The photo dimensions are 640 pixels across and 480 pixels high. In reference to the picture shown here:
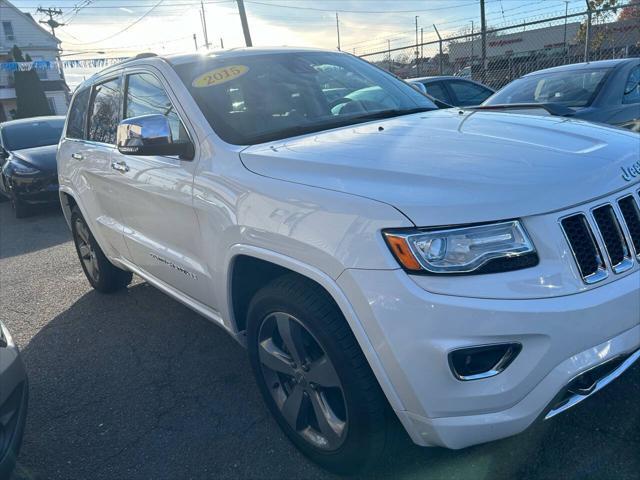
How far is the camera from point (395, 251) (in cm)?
178

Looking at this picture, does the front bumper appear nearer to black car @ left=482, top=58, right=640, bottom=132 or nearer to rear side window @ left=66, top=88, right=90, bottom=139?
rear side window @ left=66, top=88, right=90, bottom=139

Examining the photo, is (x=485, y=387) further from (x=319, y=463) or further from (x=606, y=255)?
(x=319, y=463)

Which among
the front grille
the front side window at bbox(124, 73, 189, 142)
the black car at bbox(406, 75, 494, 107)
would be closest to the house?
the black car at bbox(406, 75, 494, 107)

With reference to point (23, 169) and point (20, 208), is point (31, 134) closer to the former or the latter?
point (23, 169)

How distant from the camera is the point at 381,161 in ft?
6.91

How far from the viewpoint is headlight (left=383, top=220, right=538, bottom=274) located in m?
1.76

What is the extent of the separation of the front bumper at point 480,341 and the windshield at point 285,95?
1221mm

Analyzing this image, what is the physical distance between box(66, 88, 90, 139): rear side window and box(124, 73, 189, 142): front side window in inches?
41.0

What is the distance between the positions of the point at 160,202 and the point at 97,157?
1185 millimetres

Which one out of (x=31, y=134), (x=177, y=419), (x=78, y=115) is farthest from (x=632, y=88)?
(x=31, y=134)

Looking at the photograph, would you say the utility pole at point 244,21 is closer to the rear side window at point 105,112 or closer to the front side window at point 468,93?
the front side window at point 468,93

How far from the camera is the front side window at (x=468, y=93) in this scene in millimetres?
10305

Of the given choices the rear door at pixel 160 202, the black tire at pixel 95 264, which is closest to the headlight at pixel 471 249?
the rear door at pixel 160 202

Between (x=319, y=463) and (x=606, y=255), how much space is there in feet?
4.72
